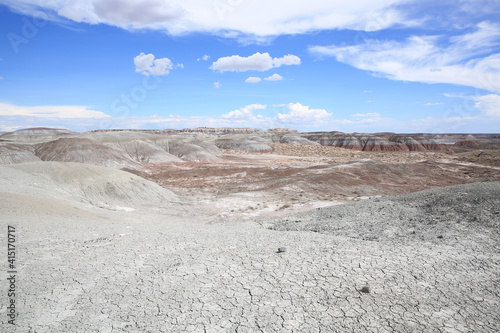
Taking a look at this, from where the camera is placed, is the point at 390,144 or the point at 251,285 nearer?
the point at 251,285

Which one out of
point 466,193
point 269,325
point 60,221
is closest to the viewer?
point 269,325

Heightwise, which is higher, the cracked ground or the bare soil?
the cracked ground

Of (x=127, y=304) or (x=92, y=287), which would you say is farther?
(x=92, y=287)

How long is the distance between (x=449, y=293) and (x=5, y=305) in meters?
8.94

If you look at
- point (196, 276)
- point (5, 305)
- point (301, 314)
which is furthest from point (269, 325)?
point (5, 305)

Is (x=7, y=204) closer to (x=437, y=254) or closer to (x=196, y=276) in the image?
(x=196, y=276)

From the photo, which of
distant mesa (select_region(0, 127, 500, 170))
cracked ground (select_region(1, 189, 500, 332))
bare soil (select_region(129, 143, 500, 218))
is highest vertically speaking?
distant mesa (select_region(0, 127, 500, 170))

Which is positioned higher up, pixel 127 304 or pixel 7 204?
pixel 7 204

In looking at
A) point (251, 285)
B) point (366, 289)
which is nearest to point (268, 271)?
point (251, 285)

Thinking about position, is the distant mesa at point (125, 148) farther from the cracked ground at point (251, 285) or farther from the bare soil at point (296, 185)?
the cracked ground at point (251, 285)

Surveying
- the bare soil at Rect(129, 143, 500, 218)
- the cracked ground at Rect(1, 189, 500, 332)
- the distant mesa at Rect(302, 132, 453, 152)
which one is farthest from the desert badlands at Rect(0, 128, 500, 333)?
the distant mesa at Rect(302, 132, 453, 152)

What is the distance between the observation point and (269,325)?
5.03 metres

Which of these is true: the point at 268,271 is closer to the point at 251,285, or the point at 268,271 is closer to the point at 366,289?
the point at 251,285

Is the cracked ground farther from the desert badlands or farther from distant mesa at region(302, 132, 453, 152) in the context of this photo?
distant mesa at region(302, 132, 453, 152)
